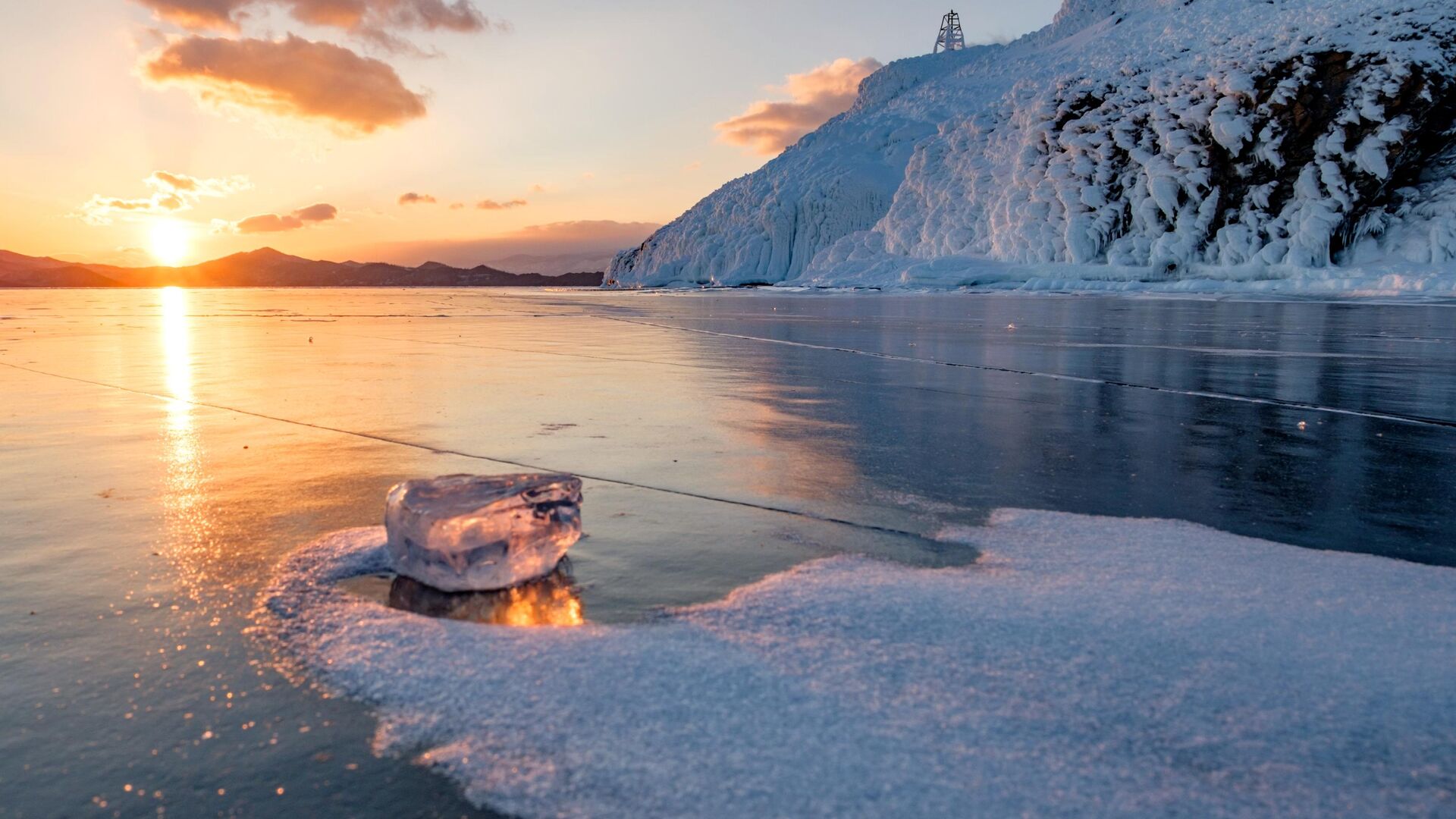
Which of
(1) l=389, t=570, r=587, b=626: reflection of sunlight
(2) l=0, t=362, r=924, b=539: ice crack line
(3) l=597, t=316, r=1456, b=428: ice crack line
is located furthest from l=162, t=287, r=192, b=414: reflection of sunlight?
(3) l=597, t=316, r=1456, b=428: ice crack line

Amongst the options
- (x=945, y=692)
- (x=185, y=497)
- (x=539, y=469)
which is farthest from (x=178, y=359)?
(x=945, y=692)

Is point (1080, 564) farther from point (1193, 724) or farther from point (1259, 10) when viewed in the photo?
point (1259, 10)

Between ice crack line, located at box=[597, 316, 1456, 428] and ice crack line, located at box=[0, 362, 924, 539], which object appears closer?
ice crack line, located at box=[0, 362, 924, 539]

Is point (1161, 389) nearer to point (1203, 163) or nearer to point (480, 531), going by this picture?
point (480, 531)

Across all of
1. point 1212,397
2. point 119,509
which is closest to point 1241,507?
point 1212,397

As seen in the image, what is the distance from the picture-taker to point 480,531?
2250 mm

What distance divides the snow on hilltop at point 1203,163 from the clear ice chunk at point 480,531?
4366 cm

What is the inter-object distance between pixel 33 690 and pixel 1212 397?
6.71 m

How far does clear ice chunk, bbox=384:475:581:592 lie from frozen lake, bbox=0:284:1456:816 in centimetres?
15

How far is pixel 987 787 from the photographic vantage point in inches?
53.0

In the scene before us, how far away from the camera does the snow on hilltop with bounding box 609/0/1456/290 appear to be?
42.1 meters

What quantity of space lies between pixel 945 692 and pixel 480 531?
1.27m

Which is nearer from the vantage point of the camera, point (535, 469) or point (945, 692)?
point (945, 692)

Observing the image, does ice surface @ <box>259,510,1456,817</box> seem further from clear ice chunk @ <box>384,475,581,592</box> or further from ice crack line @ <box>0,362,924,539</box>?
ice crack line @ <box>0,362,924,539</box>
